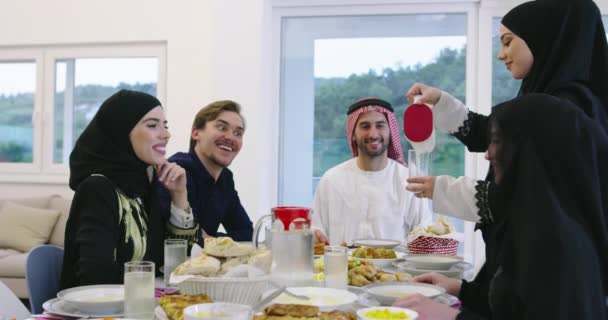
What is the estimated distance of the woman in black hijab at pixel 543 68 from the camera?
63.2 inches

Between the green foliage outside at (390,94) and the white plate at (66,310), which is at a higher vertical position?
the green foliage outside at (390,94)

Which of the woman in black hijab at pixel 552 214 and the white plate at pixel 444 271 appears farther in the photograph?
the white plate at pixel 444 271

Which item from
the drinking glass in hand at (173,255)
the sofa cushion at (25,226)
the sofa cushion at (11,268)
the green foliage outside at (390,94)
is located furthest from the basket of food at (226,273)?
the sofa cushion at (25,226)

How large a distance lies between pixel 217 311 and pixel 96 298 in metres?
0.43

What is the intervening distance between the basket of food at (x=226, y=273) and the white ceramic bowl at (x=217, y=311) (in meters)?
0.13

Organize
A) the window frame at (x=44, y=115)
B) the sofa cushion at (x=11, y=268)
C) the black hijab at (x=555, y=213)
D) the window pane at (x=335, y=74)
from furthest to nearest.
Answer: the window frame at (x=44, y=115), the window pane at (x=335, y=74), the sofa cushion at (x=11, y=268), the black hijab at (x=555, y=213)

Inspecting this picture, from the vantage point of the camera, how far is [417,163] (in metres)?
1.99

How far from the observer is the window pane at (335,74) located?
4660 mm

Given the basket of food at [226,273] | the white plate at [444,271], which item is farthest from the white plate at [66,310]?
the white plate at [444,271]

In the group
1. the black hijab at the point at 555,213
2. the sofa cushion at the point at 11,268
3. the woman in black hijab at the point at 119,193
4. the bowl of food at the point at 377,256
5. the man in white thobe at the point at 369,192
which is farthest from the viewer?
the sofa cushion at the point at 11,268

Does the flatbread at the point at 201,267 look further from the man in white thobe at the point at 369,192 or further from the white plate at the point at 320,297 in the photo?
the man in white thobe at the point at 369,192

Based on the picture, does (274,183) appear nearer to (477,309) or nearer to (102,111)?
(102,111)

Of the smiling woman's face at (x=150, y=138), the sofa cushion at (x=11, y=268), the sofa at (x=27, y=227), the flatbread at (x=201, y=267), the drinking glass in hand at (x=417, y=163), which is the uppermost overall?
the smiling woman's face at (x=150, y=138)

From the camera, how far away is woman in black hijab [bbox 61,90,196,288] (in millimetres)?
1710
